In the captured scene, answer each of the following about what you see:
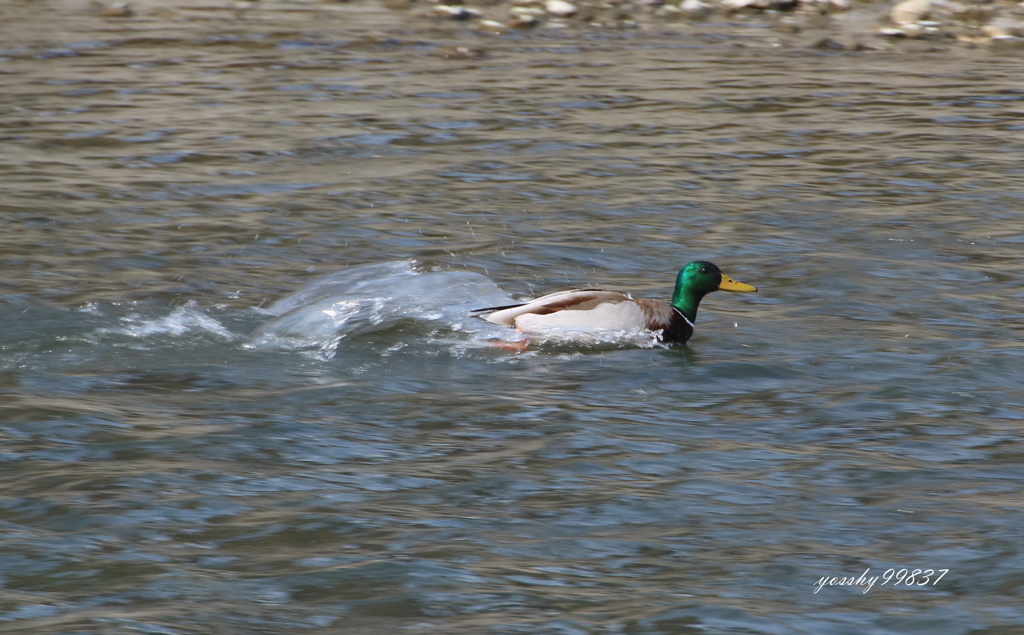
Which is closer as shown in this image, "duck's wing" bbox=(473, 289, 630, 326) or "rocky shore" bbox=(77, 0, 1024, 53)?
"duck's wing" bbox=(473, 289, 630, 326)

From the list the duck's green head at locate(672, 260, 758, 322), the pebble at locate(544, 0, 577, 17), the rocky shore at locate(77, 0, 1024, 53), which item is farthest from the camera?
the pebble at locate(544, 0, 577, 17)

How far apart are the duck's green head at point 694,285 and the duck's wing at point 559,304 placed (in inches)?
16.9

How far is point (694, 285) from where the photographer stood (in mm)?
9156

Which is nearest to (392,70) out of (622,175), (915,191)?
(622,175)

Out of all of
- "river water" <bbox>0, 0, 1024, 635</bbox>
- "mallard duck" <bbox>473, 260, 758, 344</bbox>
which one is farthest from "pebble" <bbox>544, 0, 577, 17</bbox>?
Result: "mallard duck" <bbox>473, 260, 758, 344</bbox>

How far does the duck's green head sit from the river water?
34cm

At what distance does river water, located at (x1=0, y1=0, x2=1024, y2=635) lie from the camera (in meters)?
5.38

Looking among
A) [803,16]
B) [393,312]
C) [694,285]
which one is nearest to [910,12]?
[803,16]

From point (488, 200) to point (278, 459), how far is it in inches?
249

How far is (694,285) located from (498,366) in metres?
1.49

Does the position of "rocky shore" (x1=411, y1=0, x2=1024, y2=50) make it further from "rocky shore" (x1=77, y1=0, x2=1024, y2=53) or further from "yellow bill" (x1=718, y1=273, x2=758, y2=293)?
"yellow bill" (x1=718, y1=273, x2=758, y2=293)

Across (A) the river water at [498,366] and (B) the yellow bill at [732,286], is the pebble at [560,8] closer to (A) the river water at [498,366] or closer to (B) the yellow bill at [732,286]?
(A) the river water at [498,366]

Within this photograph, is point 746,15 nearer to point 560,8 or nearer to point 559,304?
point 560,8

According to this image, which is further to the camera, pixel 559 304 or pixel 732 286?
pixel 732 286
